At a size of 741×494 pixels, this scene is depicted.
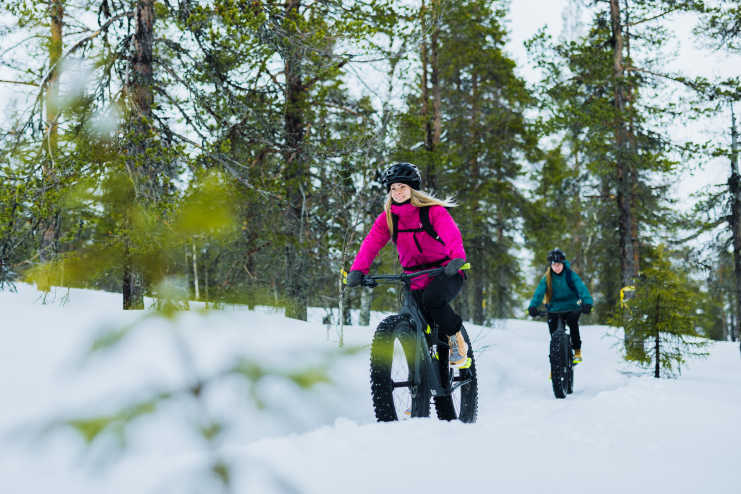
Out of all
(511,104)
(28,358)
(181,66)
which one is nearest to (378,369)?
(28,358)

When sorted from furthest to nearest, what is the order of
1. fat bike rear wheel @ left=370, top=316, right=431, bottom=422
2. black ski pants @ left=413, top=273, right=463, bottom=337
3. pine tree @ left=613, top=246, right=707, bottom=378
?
pine tree @ left=613, top=246, right=707, bottom=378 → black ski pants @ left=413, top=273, right=463, bottom=337 → fat bike rear wheel @ left=370, top=316, right=431, bottom=422

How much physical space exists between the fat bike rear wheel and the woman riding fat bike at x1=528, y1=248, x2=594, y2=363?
14.1 feet

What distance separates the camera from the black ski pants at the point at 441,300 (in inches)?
166

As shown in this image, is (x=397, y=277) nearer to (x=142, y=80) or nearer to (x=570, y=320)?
(x=570, y=320)

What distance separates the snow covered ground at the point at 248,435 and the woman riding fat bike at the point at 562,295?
389 centimetres

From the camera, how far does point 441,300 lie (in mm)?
4207

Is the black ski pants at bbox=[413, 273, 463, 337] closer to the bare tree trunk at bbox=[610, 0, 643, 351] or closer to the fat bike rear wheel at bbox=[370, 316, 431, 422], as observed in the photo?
the fat bike rear wheel at bbox=[370, 316, 431, 422]

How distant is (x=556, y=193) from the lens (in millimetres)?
19156

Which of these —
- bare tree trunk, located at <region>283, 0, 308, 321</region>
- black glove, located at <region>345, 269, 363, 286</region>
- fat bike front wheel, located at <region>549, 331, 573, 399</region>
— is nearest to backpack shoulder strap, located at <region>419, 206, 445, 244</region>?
black glove, located at <region>345, 269, 363, 286</region>

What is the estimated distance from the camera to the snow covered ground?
3.41 feet

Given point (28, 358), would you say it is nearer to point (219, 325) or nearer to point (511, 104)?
point (219, 325)

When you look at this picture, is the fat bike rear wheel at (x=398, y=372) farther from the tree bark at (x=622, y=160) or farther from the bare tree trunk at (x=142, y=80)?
the tree bark at (x=622, y=160)

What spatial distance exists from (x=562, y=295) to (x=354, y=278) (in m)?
4.89

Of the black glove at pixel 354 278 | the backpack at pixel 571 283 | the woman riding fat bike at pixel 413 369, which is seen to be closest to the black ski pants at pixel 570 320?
the backpack at pixel 571 283
